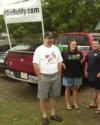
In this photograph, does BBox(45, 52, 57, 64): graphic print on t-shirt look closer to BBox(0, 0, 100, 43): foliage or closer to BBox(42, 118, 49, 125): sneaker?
BBox(42, 118, 49, 125): sneaker

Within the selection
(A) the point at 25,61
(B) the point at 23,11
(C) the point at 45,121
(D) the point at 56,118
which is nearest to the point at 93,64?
A: (D) the point at 56,118

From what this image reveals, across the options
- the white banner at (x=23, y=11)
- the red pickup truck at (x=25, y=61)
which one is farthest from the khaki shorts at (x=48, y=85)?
the white banner at (x=23, y=11)

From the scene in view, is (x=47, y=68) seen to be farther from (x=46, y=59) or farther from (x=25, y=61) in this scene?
(x=25, y=61)

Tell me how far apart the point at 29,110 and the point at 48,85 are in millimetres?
1325

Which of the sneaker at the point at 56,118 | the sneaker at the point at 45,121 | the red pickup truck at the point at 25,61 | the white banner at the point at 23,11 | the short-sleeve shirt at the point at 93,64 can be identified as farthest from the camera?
the white banner at the point at 23,11

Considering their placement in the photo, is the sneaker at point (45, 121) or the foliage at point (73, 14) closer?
the sneaker at point (45, 121)

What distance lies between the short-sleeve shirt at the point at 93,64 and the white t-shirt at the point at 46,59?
976 mm

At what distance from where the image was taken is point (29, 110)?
775 centimetres

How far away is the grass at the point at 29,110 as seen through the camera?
6.89 m

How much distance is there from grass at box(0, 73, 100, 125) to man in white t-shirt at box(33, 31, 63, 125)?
542 mm

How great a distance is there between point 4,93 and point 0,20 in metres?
14.2

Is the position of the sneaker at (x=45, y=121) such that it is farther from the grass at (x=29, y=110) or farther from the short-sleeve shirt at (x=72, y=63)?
the short-sleeve shirt at (x=72, y=63)

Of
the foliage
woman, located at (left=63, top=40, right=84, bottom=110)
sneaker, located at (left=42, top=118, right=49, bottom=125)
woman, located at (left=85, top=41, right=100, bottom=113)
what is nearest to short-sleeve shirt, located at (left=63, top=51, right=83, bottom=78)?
woman, located at (left=63, top=40, right=84, bottom=110)

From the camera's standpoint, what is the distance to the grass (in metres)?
6.89
